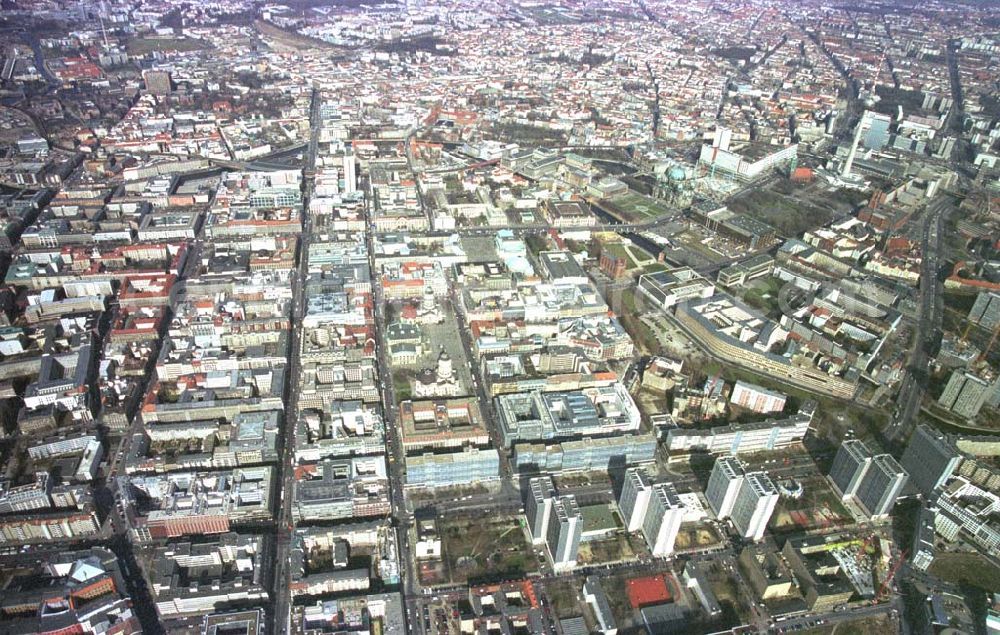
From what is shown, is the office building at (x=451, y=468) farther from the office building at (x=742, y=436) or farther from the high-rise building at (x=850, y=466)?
the high-rise building at (x=850, y=466)

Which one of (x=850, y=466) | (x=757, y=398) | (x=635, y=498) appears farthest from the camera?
(x=757, y=398)

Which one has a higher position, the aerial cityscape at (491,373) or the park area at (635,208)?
the park area at (635,208)

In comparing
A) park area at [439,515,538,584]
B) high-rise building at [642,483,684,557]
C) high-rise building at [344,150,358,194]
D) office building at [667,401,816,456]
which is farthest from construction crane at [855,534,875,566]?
high-rise building at [344,150,358,194]

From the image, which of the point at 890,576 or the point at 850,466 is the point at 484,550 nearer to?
the point at 890,576

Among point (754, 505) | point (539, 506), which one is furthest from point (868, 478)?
point (539, 506)

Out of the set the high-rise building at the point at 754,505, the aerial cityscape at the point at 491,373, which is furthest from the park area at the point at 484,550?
the high-rise building at the point at 754,505

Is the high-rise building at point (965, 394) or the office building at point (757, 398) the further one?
the office building at point (757, 398)
